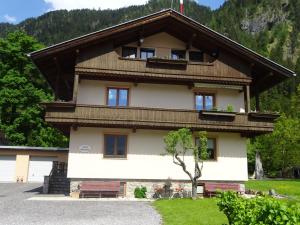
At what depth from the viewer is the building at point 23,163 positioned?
3316cm

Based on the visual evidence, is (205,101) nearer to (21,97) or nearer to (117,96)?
(117,96)

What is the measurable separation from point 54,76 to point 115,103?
5.05m

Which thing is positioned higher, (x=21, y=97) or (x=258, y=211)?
(x=21, y=97)

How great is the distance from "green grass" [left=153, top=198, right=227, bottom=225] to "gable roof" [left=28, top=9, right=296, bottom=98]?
9637mm

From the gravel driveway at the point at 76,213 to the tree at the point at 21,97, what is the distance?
23.9 m

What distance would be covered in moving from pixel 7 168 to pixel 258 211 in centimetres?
3013

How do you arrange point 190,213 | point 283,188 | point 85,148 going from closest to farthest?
1. point 190,213
2. point 85,148
3. point 283,188

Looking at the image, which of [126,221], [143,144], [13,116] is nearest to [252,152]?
[13,116]

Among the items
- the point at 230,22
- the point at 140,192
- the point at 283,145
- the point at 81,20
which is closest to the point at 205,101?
the point at 140,192

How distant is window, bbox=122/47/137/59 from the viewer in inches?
915

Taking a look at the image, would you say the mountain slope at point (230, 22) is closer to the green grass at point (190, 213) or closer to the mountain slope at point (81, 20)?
the mountain slope at point (81, 20)

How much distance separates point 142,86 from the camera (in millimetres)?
22719

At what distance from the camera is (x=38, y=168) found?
33.9m

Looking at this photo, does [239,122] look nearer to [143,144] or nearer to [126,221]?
[143,144]
